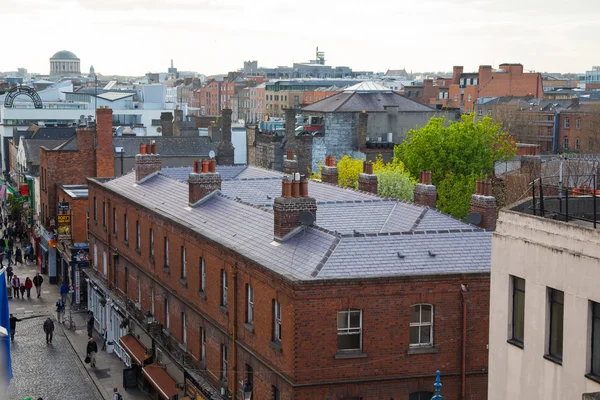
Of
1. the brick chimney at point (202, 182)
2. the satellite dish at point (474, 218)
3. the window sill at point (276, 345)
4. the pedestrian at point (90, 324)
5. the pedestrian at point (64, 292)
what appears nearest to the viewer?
the window sill at point (276, 345)

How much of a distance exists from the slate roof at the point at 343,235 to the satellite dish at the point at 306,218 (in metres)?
0.20

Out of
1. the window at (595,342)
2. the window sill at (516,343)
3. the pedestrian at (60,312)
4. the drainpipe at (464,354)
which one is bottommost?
the pedestrian at (60,312)

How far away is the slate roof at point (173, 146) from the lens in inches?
2867

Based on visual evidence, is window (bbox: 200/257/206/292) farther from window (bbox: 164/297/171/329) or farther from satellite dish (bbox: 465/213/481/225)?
satellite dish (bbox: 465/213/481/225)

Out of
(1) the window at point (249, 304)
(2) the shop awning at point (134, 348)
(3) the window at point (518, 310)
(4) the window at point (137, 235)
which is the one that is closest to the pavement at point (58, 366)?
(2) the shop awning at point (134, 348)

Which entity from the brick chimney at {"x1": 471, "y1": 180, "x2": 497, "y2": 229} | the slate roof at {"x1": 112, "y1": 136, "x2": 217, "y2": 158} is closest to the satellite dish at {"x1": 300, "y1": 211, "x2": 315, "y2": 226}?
the brick chimney at {"x1": 471, "y1": 180, "x2": 497, "y2": 229}

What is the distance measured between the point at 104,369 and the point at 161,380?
7646 millimetres

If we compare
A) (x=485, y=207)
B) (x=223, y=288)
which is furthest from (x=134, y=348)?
(x=485, y=207)

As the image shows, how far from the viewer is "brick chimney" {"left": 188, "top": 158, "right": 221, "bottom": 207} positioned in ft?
123

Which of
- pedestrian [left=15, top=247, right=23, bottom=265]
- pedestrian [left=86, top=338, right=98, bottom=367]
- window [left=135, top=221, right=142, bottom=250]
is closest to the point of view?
window [left=135, top=221, right=142, bottom=250]

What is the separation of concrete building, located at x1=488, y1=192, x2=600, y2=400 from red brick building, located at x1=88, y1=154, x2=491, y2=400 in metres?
6.03

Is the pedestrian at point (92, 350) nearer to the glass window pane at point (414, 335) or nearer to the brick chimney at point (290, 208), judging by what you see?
the brick chimney at point (290, 208)

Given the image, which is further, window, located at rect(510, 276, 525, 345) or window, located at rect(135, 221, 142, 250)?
window, located at rect(135, 221, 142, 250)

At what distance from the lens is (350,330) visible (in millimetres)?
25703
